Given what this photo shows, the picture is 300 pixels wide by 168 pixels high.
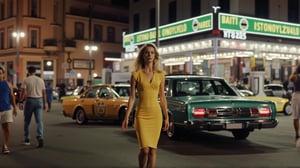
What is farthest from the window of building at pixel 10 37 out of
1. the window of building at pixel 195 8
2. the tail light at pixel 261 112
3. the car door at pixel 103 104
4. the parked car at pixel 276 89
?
the tail light at pixel 261 112

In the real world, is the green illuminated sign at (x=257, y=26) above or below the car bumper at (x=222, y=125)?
above

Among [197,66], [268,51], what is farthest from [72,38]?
[268,51]

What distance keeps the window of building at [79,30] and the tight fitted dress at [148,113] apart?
4959 cm

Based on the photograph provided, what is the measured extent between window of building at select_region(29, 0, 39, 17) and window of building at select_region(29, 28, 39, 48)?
66.2 inches

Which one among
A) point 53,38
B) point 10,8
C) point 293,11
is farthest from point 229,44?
point 10,8

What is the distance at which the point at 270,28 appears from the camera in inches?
1038

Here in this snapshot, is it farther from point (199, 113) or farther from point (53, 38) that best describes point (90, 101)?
point (53, 38)

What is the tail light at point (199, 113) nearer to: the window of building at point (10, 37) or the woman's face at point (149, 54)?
the woman's face at point (149, 54)

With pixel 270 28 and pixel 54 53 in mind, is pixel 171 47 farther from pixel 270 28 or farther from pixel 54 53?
pixel 54 53

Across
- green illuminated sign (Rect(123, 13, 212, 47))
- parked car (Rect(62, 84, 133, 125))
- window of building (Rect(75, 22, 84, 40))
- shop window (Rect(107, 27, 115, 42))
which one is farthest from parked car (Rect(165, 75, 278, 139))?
shop window (Rect(107, 27, 115, 42))

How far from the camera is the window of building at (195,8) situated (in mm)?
31703

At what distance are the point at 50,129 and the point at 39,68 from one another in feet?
126

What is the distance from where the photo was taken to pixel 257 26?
25531 millimetres

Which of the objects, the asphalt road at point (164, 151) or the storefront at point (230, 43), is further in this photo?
the storefront at point (230, 43)
